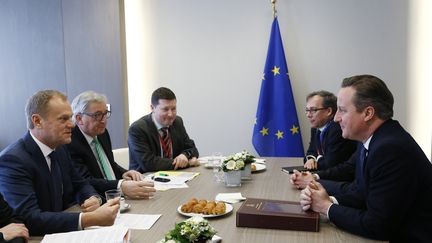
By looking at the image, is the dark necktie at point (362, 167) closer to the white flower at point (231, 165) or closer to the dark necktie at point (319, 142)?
the white flower at point (231, 165)

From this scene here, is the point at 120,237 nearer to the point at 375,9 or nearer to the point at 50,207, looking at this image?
the point at 50,207

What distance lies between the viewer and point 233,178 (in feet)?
8.55

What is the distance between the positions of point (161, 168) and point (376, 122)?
1.87 metres

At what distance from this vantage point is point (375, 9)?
14.9 feet

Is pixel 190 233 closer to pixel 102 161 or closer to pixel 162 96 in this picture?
pixel 102 161

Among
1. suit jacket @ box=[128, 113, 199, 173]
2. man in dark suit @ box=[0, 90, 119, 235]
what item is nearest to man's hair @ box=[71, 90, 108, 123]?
man in dark suit @ box=[0, 90, 119, 235]

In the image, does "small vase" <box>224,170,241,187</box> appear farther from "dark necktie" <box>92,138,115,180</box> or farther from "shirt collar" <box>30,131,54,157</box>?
"shirt collar" <box>30,131,54,157</box>

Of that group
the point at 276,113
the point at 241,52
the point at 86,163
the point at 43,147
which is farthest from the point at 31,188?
the point at 241,52

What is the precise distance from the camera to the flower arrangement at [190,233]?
1.36 meters

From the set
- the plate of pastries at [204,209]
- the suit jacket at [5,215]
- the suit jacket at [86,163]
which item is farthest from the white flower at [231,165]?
the suit jacket at [5,215]

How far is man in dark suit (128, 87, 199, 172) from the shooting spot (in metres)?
3.28

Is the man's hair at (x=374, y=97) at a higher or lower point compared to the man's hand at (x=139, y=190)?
higher

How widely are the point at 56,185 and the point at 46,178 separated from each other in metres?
0.11

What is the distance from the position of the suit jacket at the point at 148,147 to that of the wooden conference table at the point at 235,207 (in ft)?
0.94
